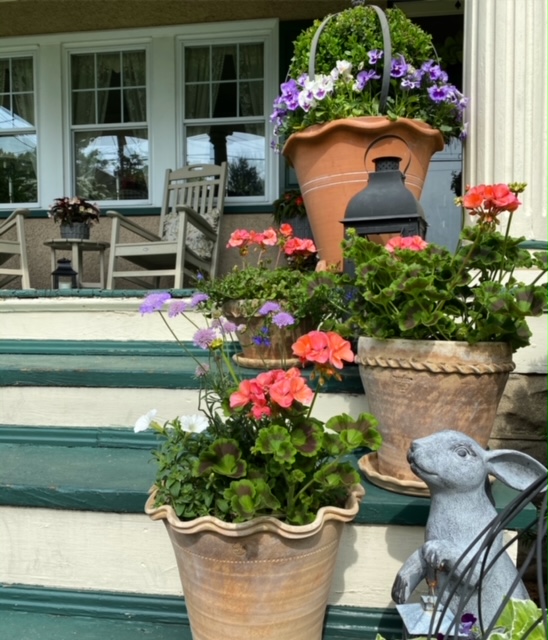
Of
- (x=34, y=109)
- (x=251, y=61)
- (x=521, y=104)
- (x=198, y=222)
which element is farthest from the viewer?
(x=34, y=109)

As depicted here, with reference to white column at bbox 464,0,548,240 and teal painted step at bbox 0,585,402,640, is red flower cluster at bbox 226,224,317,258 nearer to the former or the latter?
white column at bbox 464,0,548,240

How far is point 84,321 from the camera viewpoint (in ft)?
7.33

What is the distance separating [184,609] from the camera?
4.01ft

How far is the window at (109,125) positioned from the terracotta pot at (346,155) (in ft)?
8.40

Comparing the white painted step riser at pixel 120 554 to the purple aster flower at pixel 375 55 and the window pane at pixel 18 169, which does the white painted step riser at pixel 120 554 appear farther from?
the window pane at pixel 18 169

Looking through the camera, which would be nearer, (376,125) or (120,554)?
(120,554)

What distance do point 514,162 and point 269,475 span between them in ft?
4.65

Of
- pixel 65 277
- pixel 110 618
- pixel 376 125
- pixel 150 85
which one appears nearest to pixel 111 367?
pixel 110 618

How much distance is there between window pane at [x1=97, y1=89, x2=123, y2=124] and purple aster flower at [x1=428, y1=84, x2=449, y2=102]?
120 inches

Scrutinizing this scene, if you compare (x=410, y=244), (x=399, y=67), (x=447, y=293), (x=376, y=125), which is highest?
(x=399, y=67)

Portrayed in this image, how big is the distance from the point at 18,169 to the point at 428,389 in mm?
4446

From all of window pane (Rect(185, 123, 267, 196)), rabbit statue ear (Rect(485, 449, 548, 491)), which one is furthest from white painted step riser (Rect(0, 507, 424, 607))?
window pane (Rect(185, 123, 267, 196))

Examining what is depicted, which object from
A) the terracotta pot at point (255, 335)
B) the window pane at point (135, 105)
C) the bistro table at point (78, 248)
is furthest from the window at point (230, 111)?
the terracotta pot at point (255, 335)

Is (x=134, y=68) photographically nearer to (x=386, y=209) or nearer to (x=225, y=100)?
(x=225, y=100)
